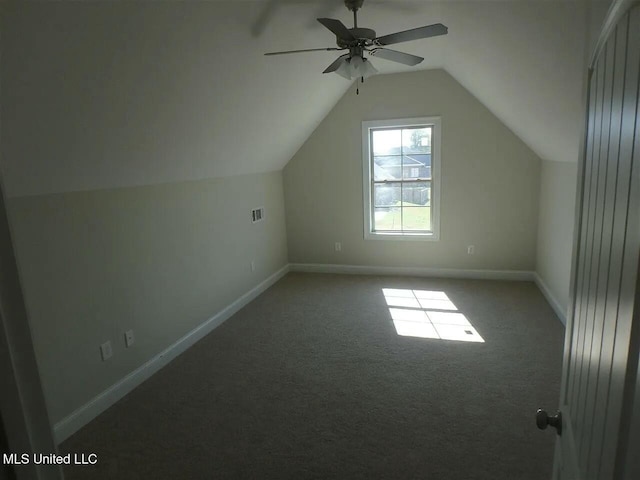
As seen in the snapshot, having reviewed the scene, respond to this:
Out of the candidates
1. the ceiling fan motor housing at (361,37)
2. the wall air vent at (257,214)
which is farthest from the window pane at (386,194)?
the ceiling fan motor housing at (361,37)

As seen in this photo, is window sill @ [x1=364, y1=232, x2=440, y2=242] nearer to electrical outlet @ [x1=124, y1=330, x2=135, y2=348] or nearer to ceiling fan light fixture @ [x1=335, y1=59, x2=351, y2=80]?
ceiling fan light fixture @ [x1=335, y1=59, x2=351, y2=80]

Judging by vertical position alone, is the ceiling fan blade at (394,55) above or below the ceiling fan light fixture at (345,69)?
above

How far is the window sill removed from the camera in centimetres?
508

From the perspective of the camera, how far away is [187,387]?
112 inches

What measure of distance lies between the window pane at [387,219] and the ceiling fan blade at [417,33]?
117 inches

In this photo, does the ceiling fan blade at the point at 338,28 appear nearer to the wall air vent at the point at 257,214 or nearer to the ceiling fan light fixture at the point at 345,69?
the ceiling fan light fixture at the point at 345,69

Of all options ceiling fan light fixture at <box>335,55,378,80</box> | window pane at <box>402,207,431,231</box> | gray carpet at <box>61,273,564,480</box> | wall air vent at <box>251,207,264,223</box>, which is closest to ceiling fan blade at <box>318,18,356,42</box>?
ceiling fan light fixture at <box>335,55,378,80</box>

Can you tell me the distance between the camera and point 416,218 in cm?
516

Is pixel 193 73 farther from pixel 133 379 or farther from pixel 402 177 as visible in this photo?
pixel 402 177

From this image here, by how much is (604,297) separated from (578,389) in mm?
324

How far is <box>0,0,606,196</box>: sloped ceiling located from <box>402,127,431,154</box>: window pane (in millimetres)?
1103

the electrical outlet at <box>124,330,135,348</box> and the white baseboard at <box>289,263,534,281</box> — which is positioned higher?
the electrical outlet at <box>124,330,135,348</box>

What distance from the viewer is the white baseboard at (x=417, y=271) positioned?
4898 millimetres

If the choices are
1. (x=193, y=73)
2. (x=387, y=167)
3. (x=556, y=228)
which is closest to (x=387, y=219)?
(x=387, y=167)
